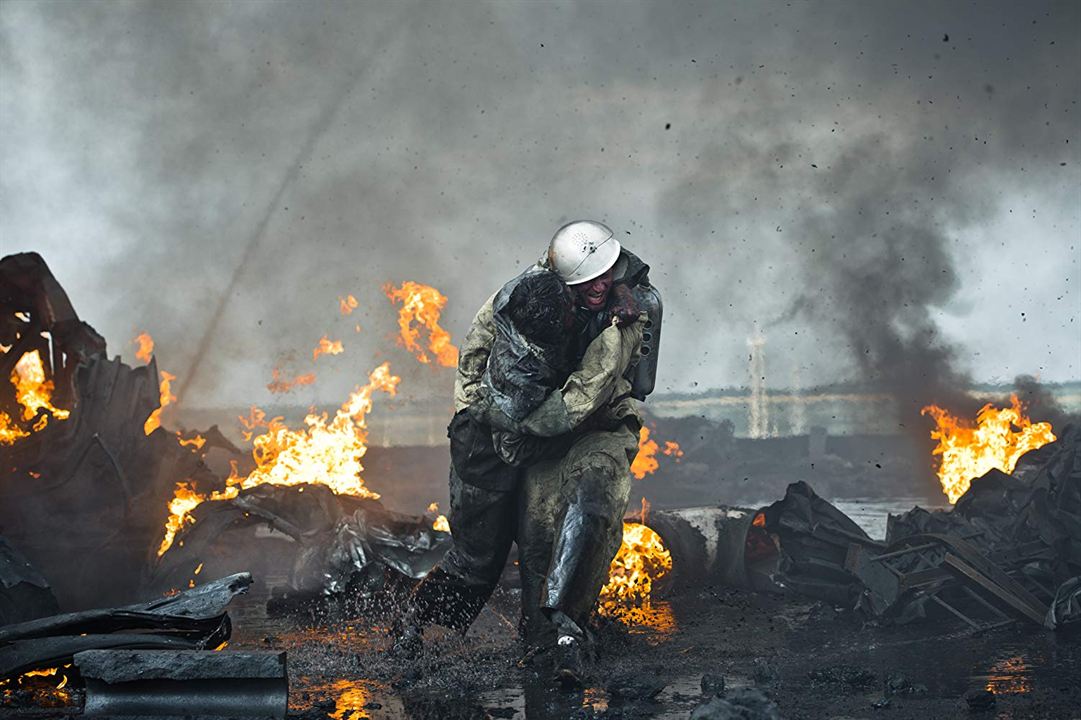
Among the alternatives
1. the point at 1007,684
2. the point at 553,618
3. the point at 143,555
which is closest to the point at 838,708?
the point at 1007,684

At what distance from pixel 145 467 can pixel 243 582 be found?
4086 mm

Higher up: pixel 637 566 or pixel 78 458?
pixel 78 458

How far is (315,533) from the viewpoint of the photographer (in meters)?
8.62

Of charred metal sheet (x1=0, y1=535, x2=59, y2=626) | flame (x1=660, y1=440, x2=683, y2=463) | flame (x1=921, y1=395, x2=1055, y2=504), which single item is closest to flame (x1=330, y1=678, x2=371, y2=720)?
charred metal sheet (x1=0, y1=535, x2=59, y2=626)

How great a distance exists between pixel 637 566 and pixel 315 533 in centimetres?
271

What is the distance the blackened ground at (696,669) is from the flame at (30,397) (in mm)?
2834

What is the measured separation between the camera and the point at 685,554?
8.38 m

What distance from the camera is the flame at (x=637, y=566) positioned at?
7922 millimetres

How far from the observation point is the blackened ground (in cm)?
450

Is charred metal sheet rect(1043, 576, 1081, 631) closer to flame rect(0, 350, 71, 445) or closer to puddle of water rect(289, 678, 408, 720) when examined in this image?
puddle of water rect(289, 678, 408, 720)

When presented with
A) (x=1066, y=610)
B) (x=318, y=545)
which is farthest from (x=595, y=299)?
(x=318, y=545)

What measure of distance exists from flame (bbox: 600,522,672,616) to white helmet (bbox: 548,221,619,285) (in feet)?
10.7

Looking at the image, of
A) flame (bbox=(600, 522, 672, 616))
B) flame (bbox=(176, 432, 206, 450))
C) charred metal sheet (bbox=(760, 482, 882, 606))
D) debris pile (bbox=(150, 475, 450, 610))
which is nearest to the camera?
charred metal sheet (bbox=(760, 482, 882, 606))

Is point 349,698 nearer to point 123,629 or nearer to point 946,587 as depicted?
point 123,629
